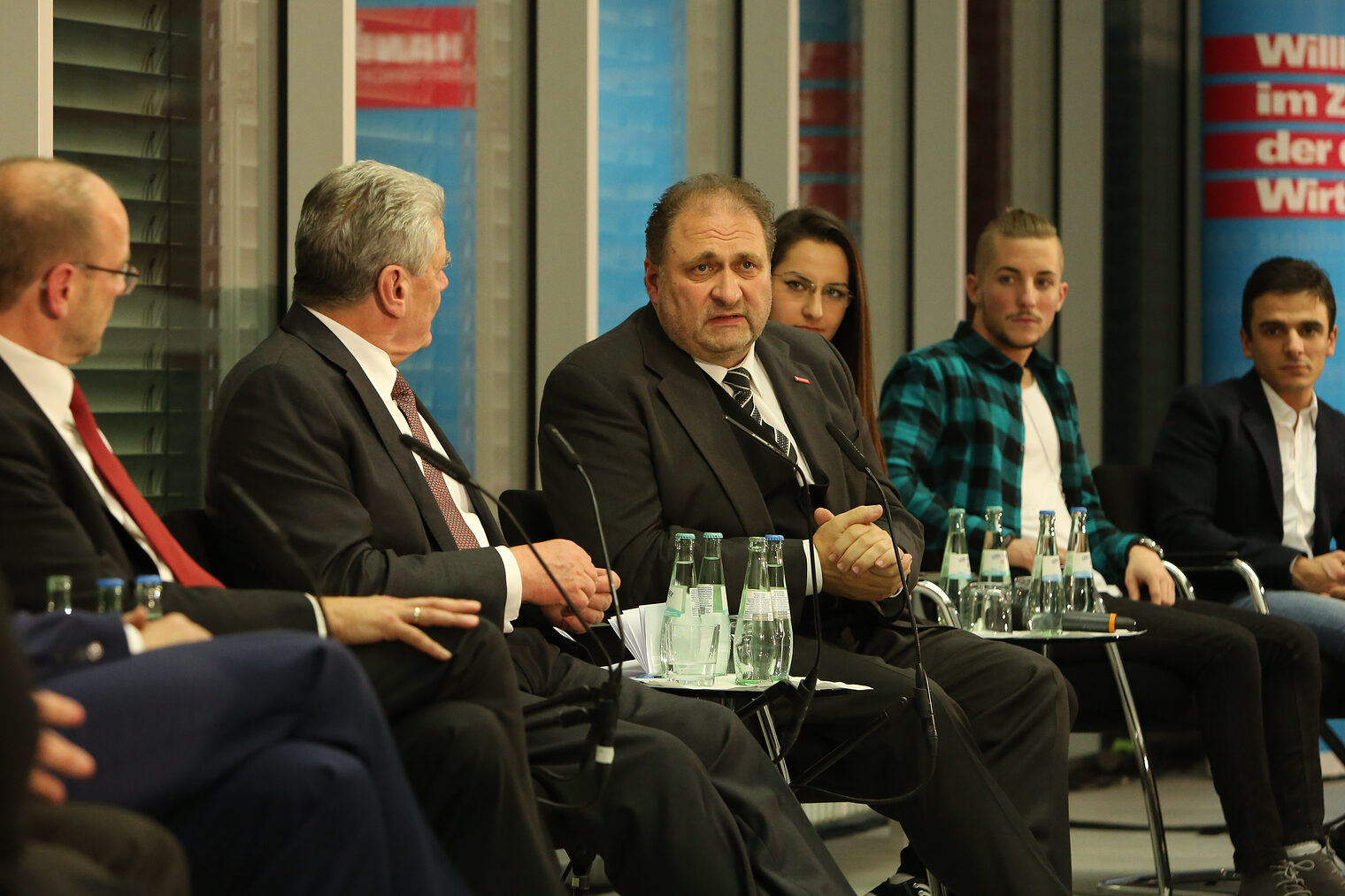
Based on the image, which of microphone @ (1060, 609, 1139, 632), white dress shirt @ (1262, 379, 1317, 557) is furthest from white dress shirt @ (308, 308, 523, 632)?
white dress shirt @ (1262, 379, 1317, 557)

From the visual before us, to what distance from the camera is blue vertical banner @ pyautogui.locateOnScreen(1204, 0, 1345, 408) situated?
19.5ft

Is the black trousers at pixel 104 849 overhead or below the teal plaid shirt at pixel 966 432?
below

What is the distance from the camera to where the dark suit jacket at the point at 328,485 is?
2551 millimetres

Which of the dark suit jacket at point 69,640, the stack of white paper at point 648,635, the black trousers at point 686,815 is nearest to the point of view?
the dark suit jacket at point 69,640

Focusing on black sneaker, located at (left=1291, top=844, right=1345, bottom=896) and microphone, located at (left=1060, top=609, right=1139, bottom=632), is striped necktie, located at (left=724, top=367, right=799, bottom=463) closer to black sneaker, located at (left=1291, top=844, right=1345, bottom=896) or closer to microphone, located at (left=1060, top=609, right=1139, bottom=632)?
microphone, located at (left=1060, top=609, right=1139, bottom=632)

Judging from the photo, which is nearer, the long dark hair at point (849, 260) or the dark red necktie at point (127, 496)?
the dark red necktie at point (127, 496)

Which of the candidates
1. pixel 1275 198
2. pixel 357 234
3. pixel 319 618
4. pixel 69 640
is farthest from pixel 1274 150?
pixel 69 640

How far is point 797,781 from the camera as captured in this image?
292 cm

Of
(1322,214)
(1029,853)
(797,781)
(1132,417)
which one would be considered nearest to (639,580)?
(797,781)

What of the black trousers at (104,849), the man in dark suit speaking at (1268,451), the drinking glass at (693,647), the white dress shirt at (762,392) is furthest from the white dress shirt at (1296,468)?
the black trousers at (104,849)

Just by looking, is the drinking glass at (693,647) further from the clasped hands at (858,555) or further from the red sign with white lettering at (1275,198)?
the red sign with white lettering at (1275,198)

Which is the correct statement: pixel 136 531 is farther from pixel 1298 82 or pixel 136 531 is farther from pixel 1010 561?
pixel 1298 82

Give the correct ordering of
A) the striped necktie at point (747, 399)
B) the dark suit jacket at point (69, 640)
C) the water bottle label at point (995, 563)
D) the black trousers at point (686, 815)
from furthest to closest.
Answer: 1. the water bottle label at point (995, 563)
2. the striped necktie at point (747, 399)
3. the black trousers at point (686, 815)
4. the dark suit jacket at point (69, 640)

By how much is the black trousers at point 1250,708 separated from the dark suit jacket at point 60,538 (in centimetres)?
218
